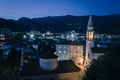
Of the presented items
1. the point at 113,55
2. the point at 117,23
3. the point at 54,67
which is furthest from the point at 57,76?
the point at 117,23

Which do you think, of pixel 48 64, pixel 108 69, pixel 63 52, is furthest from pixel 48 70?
pixel 63 52

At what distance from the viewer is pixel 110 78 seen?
70.3 ft

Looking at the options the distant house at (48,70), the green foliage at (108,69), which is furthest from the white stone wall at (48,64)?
the green foliage at (108,69)

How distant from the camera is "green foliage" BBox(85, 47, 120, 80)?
21.6 metres

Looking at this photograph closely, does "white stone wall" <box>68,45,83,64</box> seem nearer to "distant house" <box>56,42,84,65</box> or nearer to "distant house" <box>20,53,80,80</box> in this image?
"distant house" <box>56,42,84,65</box>

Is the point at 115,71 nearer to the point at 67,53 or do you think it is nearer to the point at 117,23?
the point at 67,53

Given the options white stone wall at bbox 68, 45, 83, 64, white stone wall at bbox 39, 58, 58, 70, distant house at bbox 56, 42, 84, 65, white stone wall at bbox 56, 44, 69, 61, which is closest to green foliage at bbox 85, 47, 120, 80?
white stone wall at bbox 39, 58, 58, 70

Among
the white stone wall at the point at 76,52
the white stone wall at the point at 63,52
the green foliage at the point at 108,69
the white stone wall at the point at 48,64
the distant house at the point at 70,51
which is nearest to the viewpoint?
the green foliage at the point at 108,69

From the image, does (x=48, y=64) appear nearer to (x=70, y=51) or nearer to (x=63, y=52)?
(x=70, y=51)

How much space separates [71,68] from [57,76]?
2.53m

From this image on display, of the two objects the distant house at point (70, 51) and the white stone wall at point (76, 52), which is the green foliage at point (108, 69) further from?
the white stone wall at point (76, 52)

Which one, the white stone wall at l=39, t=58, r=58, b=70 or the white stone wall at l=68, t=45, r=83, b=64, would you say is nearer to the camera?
the white stone wall at l=39, t=58, r=58, b=70

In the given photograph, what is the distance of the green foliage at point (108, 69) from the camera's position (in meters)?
21.6

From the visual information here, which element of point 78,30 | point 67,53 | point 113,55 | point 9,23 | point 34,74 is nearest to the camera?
point 113,55
